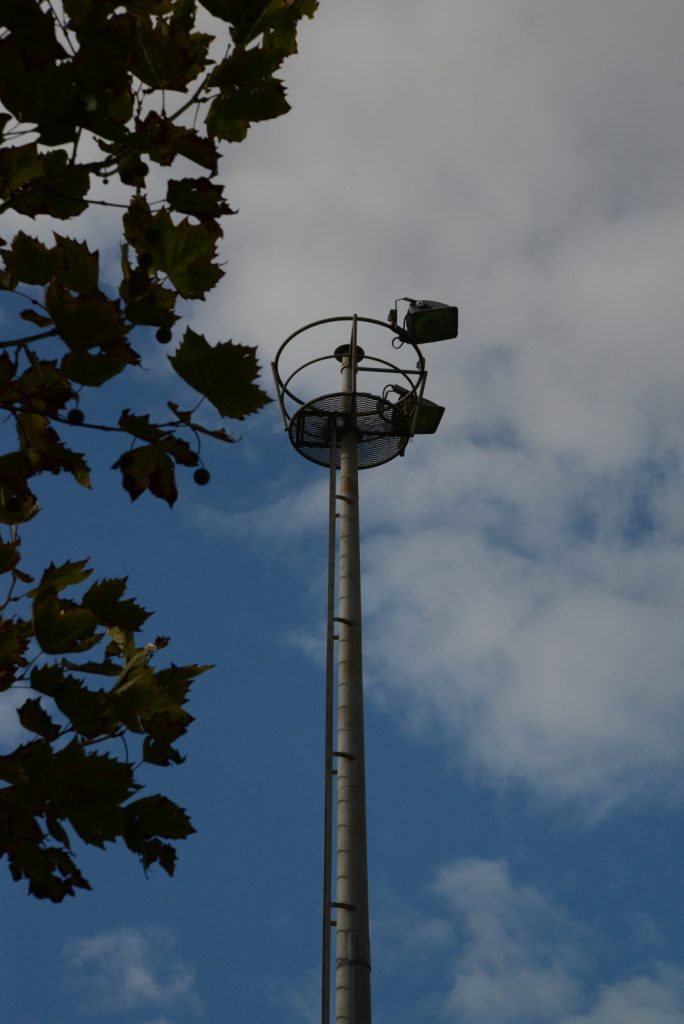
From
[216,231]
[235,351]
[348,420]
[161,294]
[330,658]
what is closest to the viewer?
[235,351]

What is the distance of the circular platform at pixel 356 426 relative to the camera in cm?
957

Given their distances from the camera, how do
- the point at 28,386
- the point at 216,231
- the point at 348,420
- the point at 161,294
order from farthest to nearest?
the point at 348,420
the point at 28,386
the point at 216,231
the point at 161,294

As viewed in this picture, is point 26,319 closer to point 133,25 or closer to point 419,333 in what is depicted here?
point 133,25

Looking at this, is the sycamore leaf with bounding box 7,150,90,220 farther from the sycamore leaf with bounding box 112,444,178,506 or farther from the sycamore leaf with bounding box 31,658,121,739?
the sycamore leaf with bounding box 31,658,121,739

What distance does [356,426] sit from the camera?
9.62 metres

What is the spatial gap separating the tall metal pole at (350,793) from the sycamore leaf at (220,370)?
5.43 m

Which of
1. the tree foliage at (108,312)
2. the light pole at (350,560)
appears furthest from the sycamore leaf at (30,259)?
the light pole at (350,560)

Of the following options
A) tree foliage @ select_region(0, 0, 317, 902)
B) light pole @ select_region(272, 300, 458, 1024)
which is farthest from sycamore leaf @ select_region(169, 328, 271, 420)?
light pole @ select_region(272, 300, 458, 1024)

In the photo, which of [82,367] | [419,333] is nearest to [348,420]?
[419,333]

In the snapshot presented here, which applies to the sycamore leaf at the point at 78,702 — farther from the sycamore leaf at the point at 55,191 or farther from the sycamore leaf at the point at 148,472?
the sycamore leaf at the point at 55,191

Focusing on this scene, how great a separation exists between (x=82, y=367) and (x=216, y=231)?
1.99ft

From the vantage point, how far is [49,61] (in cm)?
277

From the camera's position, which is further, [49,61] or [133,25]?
[133,25]

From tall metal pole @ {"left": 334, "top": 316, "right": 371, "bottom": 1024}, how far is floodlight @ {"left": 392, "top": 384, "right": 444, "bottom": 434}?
58 cm
